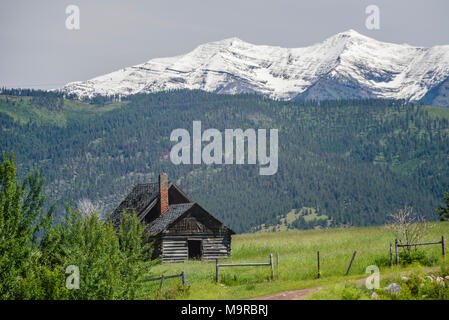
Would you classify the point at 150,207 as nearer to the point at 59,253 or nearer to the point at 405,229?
the point at 59,253

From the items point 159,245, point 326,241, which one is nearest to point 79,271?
point 159,245

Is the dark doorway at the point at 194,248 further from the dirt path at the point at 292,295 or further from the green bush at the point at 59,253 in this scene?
the dirt path at the point at 292,295

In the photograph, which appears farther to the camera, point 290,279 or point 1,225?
point 290,279

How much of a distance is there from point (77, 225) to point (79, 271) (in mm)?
6308

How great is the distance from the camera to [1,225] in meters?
32.2

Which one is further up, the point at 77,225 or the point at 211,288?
the point at 77,225

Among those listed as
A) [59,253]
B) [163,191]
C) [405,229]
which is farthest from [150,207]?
[405,229]

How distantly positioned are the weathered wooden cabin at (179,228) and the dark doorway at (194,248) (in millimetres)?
96

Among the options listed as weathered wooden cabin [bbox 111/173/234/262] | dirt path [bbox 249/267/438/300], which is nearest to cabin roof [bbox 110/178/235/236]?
weathered wooden cabin [bbox 111/173/234/262]

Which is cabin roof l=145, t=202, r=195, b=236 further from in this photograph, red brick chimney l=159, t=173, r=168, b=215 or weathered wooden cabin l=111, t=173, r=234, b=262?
red brick chimney l=159, t=173, r=168, b=215

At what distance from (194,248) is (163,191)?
647cm
